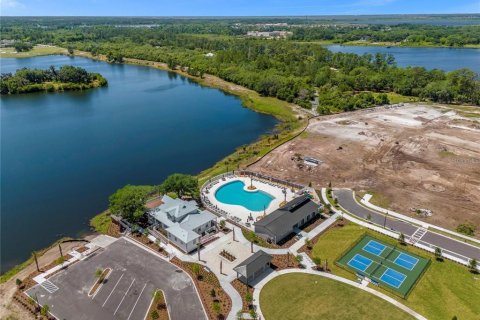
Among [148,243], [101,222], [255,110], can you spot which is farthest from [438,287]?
[255,110]

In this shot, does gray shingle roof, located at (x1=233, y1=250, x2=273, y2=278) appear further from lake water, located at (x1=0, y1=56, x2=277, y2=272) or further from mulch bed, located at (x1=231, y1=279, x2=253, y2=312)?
lake water, located at (x1=0, y1=56, x2=277, y2=272)

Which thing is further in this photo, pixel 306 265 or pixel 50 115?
pixel 50 115

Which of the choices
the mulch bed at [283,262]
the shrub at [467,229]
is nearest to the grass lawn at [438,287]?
the mulch bed at [283,262]

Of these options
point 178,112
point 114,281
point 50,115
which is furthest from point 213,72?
point 114,281

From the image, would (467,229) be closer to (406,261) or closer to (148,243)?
(406,261)

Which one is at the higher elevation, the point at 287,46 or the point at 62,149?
the point at 287,46

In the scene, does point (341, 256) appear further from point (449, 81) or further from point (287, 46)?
point (287, 46)
